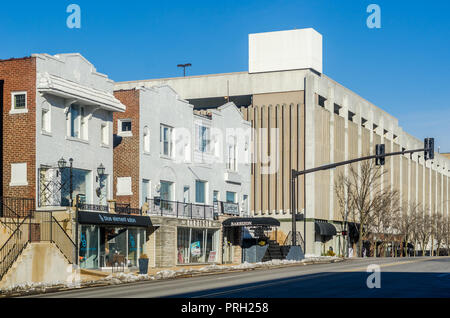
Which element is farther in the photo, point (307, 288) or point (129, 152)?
point (129, 152)

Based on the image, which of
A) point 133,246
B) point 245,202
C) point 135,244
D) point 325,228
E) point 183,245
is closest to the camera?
point 133,246

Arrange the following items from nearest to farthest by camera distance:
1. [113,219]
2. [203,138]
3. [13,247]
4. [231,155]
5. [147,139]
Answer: [13,247], [113,219], [147,139], [203,138], [231,155]

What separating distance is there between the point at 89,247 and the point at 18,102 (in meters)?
8.42

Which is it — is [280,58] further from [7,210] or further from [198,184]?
[7,210]

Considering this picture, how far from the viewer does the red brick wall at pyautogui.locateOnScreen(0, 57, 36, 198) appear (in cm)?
3903

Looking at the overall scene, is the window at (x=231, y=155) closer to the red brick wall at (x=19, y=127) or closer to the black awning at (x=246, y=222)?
the black awning at (x=246, y=222)

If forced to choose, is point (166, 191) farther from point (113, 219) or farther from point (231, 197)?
point (231, 197)

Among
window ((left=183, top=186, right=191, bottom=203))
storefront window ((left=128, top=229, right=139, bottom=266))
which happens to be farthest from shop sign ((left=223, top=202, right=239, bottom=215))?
storefront window ((left=128, top=229, right=139, bottom=266))

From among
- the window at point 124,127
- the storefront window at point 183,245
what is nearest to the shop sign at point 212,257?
the storefront window at point 183,245

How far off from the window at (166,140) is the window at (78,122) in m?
7.58

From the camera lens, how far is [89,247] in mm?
40062

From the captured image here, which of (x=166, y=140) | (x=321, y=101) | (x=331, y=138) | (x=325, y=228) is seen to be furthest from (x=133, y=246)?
(x=321, y=101)
